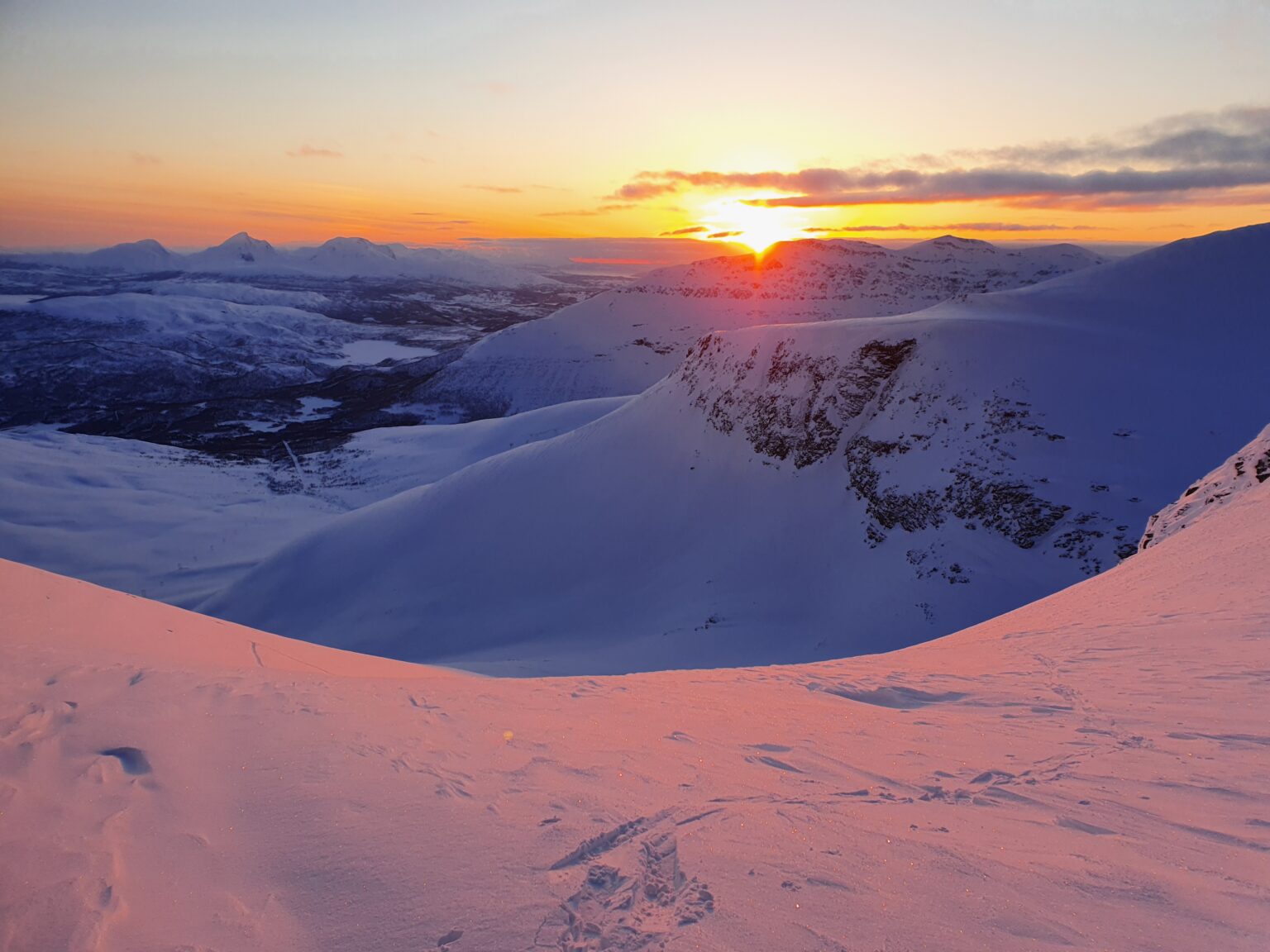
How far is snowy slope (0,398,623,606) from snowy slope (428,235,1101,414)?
27.5 metres

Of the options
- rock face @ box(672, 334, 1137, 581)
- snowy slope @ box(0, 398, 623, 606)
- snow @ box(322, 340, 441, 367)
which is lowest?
snowy slope @ box(0, 398, 623, 606)

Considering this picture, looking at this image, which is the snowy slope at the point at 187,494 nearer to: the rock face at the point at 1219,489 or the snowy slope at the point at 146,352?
the rock face at the point at 1219,489

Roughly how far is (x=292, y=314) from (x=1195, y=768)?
178m

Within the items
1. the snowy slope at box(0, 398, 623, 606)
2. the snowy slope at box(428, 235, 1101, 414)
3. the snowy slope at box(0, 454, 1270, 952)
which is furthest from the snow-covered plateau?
the snowy slope at box(428, 235, 1101, 414)

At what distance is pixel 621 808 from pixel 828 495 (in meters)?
20.5

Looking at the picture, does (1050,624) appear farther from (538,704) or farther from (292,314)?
(292,314)

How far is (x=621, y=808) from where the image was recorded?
401 cm

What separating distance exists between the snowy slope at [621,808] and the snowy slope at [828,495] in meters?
10.9

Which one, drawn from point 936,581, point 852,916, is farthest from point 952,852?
point 936,581

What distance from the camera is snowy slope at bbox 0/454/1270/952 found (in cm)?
289

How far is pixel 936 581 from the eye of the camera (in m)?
18.3

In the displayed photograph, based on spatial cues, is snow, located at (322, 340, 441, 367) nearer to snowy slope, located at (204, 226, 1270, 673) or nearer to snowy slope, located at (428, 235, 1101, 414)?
snowy slope, located at (428, 235, 1101, 414)

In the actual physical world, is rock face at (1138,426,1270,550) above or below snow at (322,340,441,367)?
below

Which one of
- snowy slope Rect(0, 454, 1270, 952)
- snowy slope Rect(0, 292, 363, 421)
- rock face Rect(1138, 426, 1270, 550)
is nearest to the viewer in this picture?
snowy slope Rect(0, 454, 1270, 952)
